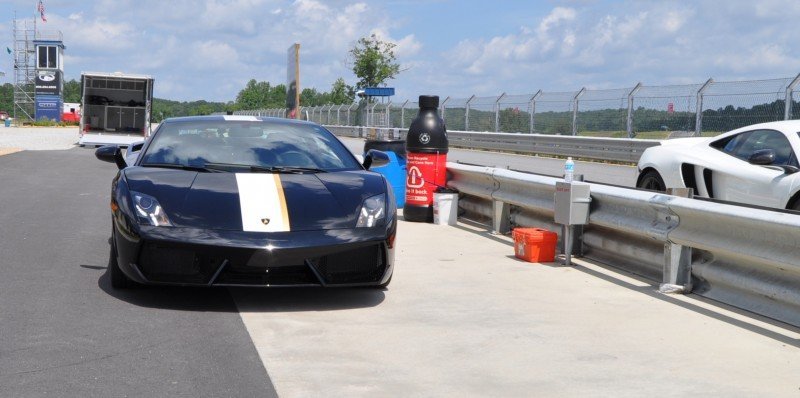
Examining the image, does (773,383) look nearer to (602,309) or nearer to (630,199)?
(602,309)

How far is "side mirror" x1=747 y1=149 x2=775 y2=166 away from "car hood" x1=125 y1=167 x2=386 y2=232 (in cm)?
370

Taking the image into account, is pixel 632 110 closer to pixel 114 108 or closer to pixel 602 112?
pixel 602 112

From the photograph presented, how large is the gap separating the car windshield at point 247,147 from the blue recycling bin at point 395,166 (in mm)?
4650

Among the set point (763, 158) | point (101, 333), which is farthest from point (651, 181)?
point (101, 333)

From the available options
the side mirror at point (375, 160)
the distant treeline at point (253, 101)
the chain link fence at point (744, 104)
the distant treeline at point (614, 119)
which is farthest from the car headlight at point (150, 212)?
the distant treeline at point (253, 101)

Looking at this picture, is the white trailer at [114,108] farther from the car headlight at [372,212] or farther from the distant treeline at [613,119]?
the car headlight at [372,212]

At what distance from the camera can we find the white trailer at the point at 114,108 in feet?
96.4

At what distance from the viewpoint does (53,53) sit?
351ft

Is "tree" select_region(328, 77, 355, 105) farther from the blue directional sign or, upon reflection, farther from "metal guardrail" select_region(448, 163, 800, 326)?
"metal guardrail" select_region(448, 163, 800, 326)

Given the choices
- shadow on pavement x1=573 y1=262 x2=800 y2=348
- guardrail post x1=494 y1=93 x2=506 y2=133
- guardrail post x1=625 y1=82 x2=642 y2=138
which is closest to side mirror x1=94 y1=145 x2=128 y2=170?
shadow on pavement x1=573 y1=262 x2=800 y2=348

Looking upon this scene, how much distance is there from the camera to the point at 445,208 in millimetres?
10797

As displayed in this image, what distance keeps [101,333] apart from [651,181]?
6.87m

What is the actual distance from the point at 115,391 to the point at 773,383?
3.16m

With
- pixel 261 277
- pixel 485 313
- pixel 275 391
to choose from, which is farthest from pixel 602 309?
pixel 275 391
